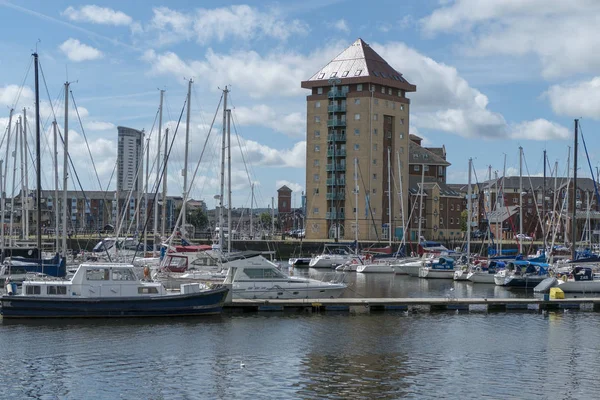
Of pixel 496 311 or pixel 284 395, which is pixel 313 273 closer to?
pixel 496 311

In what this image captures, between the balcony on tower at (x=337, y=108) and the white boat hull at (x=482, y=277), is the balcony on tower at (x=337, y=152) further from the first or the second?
the white boat hull at (x=482, y=277)

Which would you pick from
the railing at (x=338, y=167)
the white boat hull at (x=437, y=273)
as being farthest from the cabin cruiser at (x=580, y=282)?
the railing at (x=338, y=167)

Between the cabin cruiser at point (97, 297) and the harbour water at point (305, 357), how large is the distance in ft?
2.50

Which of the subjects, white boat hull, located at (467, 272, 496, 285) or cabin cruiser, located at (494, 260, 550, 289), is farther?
white boat hull, located at (467, 272, 496, 285)

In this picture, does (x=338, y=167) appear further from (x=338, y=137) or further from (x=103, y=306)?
(x=103, y=306)

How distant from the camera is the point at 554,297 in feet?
175

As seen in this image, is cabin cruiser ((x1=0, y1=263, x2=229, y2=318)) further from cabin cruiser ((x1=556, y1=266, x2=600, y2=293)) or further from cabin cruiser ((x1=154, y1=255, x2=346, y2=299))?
cabin cruiser ((x1=556, y1=266, x2=600, y2=293))

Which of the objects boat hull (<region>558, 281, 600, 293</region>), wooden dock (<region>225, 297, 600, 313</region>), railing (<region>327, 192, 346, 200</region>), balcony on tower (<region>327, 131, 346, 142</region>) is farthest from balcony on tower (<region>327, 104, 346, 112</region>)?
wooden dock (<region>225, 297, 600, 313</region>)

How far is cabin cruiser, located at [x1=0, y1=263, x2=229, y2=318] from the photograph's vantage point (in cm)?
4244

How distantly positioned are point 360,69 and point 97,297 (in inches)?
3622

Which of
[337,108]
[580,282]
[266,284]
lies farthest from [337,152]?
[266,284]

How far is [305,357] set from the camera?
34.7m

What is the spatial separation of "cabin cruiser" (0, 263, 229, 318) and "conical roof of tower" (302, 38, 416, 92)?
87218 mm

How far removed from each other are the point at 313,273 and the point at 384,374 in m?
56.6
